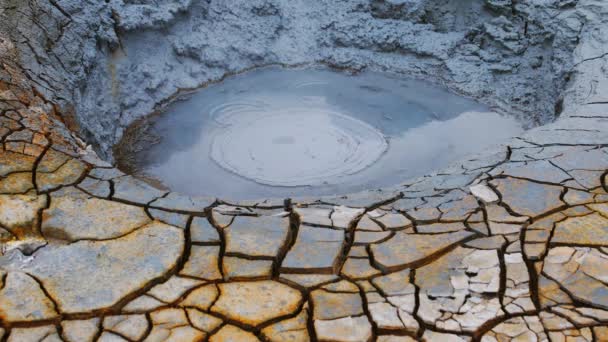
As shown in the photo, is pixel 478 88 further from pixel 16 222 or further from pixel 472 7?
pixel 16 222

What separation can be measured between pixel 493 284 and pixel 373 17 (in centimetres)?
521

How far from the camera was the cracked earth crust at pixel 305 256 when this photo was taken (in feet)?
6.61

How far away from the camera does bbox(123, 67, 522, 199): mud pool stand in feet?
14.3

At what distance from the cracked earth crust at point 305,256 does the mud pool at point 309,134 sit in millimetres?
1229

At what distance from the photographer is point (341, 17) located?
6789mm

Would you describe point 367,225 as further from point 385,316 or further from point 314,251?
point 385,316

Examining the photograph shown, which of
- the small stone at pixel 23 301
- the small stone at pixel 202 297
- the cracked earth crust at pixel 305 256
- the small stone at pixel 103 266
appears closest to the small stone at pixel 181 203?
the cracked earth crust at pixel 305 256

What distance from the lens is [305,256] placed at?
239 cm

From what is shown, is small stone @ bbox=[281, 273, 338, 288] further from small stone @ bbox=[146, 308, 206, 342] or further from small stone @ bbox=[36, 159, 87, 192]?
small stone @ bbox=[36, 159, 87, 192]

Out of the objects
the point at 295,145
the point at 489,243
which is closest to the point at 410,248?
the point at 489,243

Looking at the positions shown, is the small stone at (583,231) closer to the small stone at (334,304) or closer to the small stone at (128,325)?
the small stone at (334,304)

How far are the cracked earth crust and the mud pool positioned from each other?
1.23 meters

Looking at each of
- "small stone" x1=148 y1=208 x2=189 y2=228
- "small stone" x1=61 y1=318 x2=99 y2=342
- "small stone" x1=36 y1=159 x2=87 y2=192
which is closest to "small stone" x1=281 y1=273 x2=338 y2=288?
"small stone" x1=148 y1=208 x2=189 y2=228

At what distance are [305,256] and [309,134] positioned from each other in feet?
8.65
